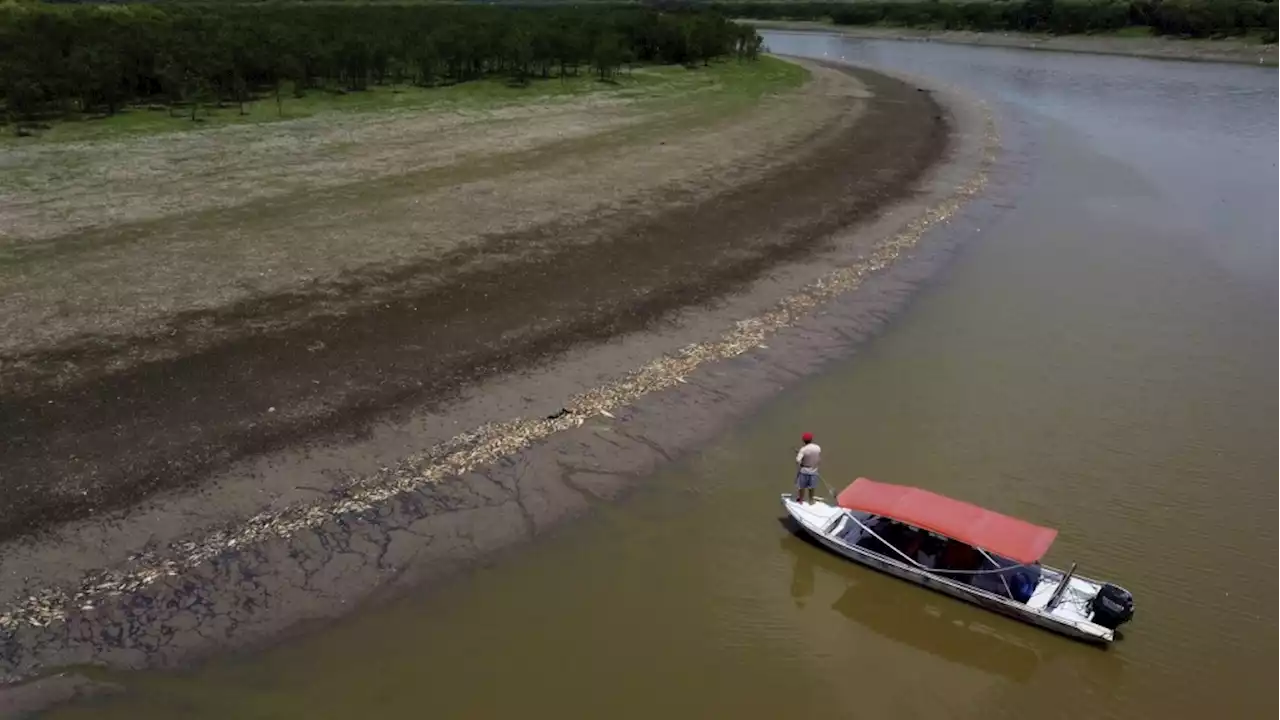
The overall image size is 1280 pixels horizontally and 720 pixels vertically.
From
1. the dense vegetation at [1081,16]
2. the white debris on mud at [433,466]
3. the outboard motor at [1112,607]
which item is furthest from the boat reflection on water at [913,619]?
the dense vegetation at [1081,16]

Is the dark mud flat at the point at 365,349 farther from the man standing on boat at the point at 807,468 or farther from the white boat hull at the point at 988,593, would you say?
the white boat hull at the point at 988,593

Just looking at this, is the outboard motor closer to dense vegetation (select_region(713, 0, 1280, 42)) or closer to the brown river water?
the brown river water

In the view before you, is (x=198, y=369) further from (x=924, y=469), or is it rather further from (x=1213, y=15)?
(x=1213, y=15)

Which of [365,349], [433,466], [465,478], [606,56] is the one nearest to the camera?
[465,478]

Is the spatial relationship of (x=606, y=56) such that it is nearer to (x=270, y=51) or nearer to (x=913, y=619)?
(x=270, y=51)

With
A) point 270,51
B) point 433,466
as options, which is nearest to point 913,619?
point 433,466

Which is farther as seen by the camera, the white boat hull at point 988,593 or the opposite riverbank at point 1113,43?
the opposite riverbank at point 1113,43

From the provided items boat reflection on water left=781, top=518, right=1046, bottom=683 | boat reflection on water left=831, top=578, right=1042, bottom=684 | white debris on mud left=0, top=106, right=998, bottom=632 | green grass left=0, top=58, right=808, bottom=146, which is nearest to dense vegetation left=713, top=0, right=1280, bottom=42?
green grass left=0, top=58, right=808, bottom=146
